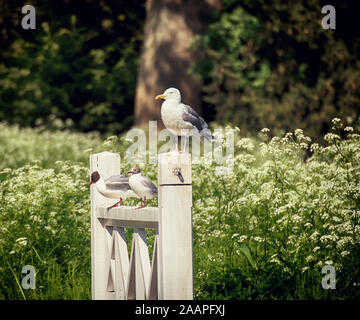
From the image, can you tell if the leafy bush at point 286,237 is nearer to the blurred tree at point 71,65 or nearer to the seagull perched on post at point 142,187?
the seagull perched on post at point 142,187

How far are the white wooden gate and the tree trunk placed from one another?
460 inches

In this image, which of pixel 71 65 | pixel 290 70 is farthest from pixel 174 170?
pixel 71 65

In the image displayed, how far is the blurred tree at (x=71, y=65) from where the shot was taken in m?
20.2

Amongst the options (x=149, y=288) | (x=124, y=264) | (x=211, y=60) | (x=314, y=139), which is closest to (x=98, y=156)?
(x=124, y=264)

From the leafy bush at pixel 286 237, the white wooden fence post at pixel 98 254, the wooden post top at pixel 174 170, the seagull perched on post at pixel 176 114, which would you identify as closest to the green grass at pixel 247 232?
the leafy bush at pixel 286 237

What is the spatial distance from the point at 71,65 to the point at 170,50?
18.0 feet

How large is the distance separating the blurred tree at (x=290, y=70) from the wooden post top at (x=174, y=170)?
7023mm

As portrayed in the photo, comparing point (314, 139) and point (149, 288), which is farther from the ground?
point (314, 139)

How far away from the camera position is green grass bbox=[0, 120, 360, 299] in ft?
15.8

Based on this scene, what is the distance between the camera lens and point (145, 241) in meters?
4.27

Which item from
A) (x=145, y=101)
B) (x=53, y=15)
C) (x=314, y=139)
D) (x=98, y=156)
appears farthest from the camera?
(x=53, y=15)

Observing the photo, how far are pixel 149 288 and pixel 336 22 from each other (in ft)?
27.7

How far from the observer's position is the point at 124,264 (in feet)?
14.5
